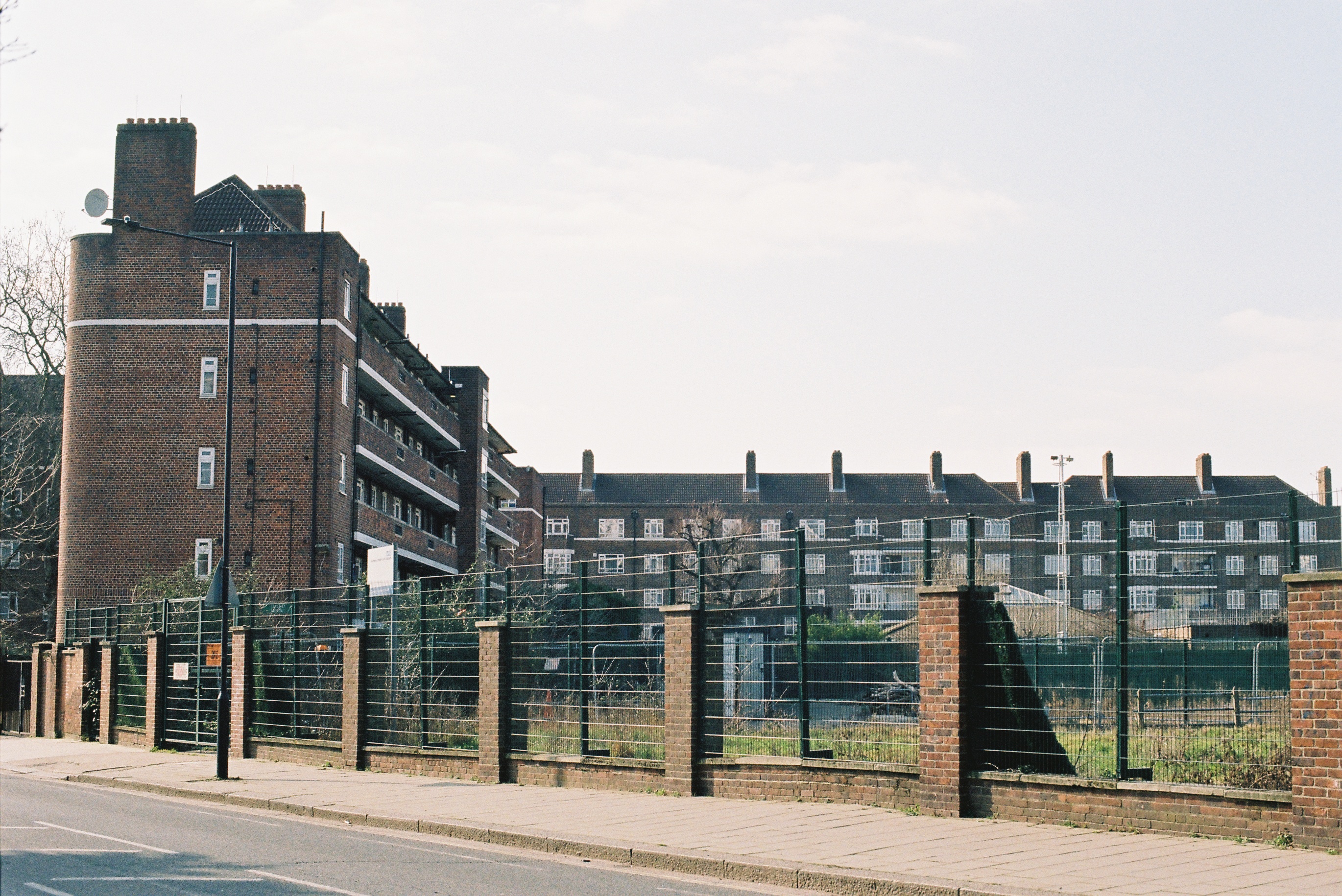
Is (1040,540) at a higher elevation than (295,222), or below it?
below

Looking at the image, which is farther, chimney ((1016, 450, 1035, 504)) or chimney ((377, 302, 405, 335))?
chimney ((1016, 450, 1035, 504))

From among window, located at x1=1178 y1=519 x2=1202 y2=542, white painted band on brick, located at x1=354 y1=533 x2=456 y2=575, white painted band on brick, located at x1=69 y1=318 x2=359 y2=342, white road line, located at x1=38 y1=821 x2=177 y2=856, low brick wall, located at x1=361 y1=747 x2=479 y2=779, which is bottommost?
low brick wall, located at x1=361 y1=747 x2=479 y2=779

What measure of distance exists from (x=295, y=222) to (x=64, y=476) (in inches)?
475

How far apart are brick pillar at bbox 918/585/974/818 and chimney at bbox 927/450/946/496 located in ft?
293

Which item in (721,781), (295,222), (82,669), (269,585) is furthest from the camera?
(295,222)

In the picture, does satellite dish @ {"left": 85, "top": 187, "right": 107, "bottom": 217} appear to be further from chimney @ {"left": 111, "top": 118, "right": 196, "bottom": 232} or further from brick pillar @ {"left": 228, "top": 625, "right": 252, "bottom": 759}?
chimney @ {"left": 111, "top": 118, "right": 196, "bottom": 232}

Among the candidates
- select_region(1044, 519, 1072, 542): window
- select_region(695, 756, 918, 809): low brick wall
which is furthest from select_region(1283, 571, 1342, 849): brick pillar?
select_region(695, 756, 918, 809): low brick wall

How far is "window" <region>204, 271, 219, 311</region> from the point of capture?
4175 centimetres

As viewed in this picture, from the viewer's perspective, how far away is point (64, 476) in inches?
1646

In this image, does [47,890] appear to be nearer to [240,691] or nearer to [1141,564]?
[1141,564]

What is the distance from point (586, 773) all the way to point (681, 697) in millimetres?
2187

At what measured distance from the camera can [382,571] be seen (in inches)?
907

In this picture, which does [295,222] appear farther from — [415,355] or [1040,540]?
[1040,540]

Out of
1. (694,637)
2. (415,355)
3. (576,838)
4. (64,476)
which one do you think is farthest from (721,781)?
(415,355)
